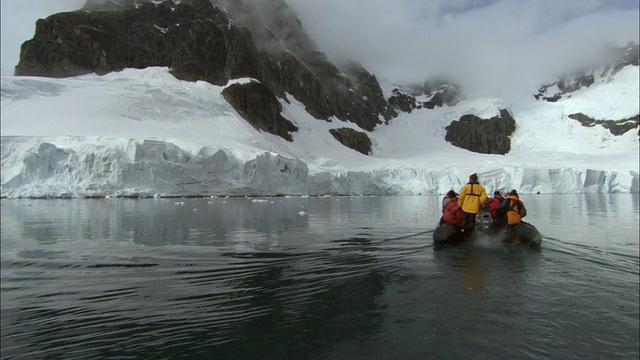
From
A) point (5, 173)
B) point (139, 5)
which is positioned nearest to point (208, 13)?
point (139, 5)

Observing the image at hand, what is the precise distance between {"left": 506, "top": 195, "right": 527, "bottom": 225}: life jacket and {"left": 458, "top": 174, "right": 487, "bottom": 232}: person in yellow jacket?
24.2 inches

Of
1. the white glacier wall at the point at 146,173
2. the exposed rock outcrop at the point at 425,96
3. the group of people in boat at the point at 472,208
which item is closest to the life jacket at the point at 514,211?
the group of people in boat at the point at 472,208

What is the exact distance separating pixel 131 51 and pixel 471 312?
2963 inches

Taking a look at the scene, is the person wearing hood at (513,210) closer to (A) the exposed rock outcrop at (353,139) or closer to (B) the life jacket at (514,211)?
(B) the life jacket at (514,211)

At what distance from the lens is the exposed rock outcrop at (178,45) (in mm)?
65000

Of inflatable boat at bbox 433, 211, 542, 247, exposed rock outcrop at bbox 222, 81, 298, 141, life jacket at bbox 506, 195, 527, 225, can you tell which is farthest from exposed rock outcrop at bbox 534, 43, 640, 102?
inflatable boat at bbox 433, 211, 542, 247

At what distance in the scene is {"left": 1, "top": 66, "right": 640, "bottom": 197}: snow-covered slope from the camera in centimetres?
3272

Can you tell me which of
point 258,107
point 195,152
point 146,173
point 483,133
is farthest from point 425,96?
point 146,173

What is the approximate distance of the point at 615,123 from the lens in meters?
92.8

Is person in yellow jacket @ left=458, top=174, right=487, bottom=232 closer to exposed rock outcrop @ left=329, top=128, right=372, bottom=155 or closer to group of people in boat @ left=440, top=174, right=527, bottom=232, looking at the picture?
group of people in boat @ left=440, top=174, right=527, bottom=232

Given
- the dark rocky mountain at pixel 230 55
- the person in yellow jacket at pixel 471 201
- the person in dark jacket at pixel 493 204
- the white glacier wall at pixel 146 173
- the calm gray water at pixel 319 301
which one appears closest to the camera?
the calm gray water at pixel 319 301

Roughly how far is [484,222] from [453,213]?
0.77 m

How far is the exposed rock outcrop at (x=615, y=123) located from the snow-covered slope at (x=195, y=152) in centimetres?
154

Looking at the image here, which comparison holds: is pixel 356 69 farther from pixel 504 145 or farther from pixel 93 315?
pixel 93 315
